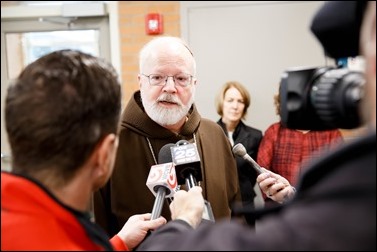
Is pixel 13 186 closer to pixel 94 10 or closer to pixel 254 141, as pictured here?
pixel 254 141

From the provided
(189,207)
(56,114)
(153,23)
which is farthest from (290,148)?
(56,114)

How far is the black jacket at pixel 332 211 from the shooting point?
620mm

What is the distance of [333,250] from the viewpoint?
0.63 meters

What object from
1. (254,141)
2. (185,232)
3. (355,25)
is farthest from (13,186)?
(254,141)

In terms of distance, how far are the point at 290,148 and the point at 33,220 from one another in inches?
88.0

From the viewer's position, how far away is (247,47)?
372 centimetres

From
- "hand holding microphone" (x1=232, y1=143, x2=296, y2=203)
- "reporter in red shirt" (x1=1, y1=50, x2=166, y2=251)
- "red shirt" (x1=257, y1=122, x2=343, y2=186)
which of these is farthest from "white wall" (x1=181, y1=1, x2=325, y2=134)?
"reporter in red shirt" (x1=1, y1=50, x2=166, y2=251)

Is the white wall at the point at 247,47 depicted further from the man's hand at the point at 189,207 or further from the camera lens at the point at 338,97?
the camera lens at the point at 338,97

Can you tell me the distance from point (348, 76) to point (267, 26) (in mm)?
3033

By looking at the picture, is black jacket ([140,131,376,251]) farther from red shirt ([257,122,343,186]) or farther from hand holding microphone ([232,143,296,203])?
red shirt ([257,122,343,186])

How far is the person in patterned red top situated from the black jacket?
2109 millimetres

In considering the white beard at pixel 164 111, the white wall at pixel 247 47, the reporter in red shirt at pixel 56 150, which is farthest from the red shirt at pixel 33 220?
the white wall at pixel 247 47

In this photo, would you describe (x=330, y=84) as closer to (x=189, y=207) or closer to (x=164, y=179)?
(x=189, y=207)

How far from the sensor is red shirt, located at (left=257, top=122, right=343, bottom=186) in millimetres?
2775
